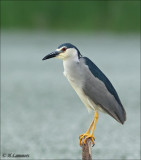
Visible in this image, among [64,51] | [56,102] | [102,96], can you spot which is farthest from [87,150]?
[56,102]

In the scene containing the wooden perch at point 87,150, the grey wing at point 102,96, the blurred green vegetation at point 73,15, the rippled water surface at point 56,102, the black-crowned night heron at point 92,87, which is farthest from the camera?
the blurred green vegetation at point 73,15

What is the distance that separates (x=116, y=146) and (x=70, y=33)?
1982 cm

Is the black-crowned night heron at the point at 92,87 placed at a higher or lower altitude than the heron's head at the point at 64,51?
lower

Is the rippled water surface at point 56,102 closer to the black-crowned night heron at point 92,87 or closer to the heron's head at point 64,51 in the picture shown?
the black-crowned night heron at point 92,87

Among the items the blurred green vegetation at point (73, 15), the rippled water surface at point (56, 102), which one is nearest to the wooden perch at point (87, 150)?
the rippled water surface at point (56, 102)

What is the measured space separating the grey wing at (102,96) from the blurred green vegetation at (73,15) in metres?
22.9

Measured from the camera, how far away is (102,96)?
684 centimetres

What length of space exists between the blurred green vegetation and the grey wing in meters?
22.9

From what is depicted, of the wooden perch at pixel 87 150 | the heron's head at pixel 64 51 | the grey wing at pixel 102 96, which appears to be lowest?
the wooden perch at pixel 87 150

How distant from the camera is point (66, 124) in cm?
1216

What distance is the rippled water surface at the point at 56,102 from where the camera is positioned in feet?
33.5

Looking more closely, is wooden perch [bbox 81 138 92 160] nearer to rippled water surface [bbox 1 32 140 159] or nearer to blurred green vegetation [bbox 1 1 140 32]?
rippled water surface [bbox 1 32 140 159]

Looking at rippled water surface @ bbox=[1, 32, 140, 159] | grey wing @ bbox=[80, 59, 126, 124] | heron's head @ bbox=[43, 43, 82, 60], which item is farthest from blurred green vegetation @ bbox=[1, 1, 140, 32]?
heron's head @ bbox=[43, 43, 82, 60]

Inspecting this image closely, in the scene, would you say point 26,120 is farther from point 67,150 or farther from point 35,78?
point 35,78
